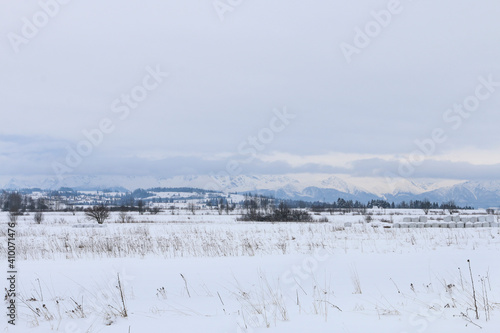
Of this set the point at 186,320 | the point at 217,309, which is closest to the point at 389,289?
the point at 217,309

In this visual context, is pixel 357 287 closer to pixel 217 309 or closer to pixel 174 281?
pixel 217 309

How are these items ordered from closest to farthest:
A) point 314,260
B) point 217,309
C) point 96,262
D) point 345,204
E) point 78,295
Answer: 1. point 217,309
2. point 78,295
3. point 314,260
4. point 96,262
5. point 345,204

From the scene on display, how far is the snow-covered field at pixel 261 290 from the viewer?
5.50m

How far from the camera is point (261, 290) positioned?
7789 mm

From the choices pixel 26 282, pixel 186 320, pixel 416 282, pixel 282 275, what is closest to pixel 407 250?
pixel 416 282

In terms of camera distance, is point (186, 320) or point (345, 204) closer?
point (186, 320)

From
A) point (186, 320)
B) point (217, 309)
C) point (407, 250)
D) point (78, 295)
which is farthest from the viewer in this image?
point (407, 250)

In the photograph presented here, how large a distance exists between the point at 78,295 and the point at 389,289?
6581mm

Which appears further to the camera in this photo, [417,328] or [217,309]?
[217,309]

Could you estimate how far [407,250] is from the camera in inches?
537

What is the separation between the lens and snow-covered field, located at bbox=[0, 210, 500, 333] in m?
5.50

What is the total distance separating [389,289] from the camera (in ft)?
25.9

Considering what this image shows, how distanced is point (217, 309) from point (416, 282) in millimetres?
4756

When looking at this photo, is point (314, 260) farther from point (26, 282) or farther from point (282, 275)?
point (26, 282)
